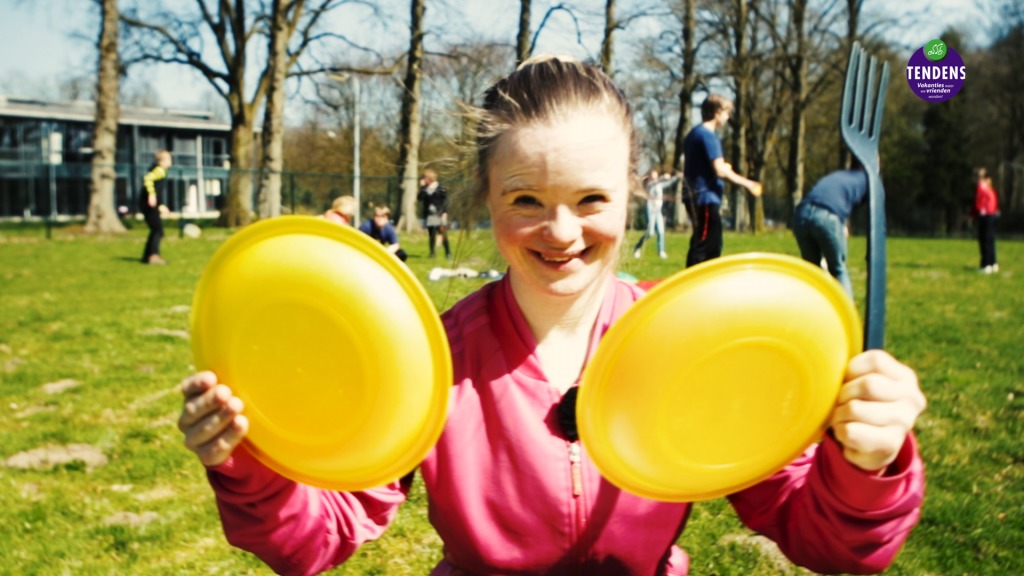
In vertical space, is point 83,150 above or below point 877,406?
above

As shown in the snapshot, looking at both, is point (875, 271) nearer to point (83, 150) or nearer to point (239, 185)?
point (239, 185)

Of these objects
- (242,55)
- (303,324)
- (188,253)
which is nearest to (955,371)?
(303,324)

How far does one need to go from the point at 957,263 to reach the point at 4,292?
1649 cm

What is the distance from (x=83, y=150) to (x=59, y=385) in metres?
44.1

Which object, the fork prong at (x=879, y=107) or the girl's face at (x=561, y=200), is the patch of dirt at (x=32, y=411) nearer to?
the girl's face at (x=561, y=200)

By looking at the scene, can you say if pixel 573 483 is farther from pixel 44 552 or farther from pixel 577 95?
pixel 44 552

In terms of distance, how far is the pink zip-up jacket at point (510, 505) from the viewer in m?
1.57

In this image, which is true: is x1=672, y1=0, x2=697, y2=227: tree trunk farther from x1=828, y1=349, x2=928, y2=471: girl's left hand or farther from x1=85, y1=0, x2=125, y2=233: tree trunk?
x1=828, y1=349, x2=928, y2=471: girl's left hand

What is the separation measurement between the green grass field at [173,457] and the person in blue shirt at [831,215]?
3.05ft

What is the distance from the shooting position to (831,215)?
279 inches

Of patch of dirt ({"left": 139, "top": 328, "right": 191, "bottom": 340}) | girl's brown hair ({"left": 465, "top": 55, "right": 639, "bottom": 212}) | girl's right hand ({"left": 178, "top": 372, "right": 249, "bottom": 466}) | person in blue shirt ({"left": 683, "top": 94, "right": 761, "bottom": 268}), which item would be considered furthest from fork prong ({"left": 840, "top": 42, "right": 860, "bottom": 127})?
patch of dirt ({"left": 139, "top": 328, "right": 191, "bottom": 340})

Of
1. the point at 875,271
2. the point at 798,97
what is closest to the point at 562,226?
the point at 875,271

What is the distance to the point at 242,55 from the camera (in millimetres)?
27734

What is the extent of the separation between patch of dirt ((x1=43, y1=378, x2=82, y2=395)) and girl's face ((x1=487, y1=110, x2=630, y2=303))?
5295mm
